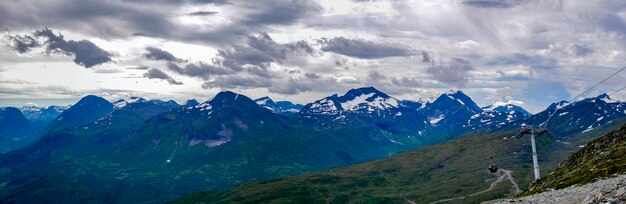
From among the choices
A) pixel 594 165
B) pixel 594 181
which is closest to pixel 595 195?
pixel 594 181

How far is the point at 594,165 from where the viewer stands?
3187 inches

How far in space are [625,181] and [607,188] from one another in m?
1.74

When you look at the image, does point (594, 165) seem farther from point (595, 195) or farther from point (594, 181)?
point (595, 195)

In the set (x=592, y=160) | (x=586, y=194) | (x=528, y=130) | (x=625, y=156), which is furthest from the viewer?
(x=528, y=130)

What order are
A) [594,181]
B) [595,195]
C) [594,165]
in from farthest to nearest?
1. [594,165]
2. [594,181]
3. [595,195]

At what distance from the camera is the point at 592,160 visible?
89.9m

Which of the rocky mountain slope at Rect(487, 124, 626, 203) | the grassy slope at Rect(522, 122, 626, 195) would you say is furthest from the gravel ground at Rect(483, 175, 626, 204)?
the grassy slope at Rect(522, 122, 626, 195)

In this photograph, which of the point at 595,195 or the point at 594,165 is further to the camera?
the point at 594,165

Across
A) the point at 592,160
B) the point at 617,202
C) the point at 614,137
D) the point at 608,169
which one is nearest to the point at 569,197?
the point at 617,202

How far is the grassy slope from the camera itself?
226 feet

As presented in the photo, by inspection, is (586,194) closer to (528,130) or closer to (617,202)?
(617,202)

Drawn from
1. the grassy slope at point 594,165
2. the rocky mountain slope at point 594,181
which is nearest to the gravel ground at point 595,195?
the rocky mountain slope at point 594,181

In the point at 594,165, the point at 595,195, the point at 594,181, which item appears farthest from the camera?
the point at 594,165

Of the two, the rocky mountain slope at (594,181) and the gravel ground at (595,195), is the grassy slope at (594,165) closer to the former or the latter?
the rocky mountain slope at (594,181)
